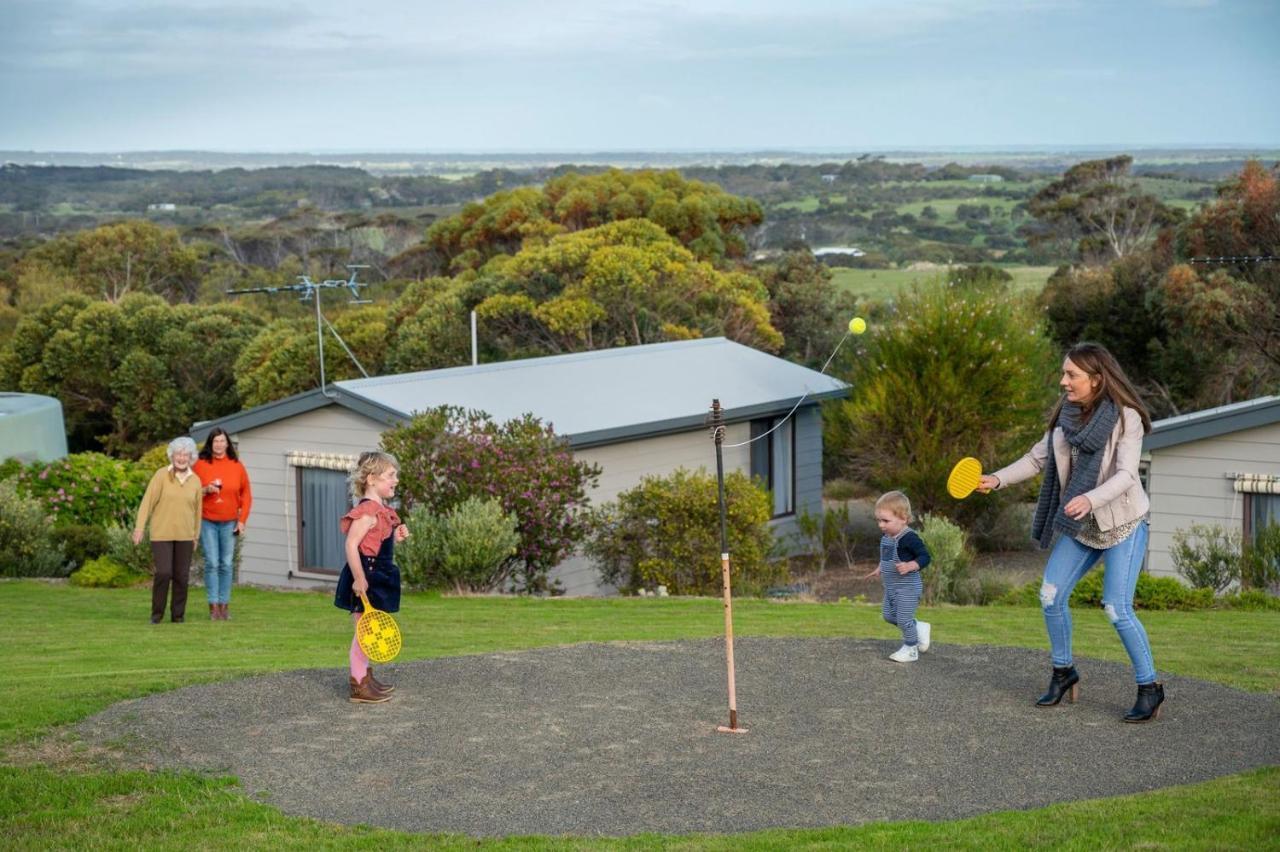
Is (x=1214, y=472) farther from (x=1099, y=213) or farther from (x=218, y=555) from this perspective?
(x=1099, y=213)

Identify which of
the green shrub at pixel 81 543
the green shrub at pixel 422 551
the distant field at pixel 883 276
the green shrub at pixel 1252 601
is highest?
the distant field at pixel 883 276

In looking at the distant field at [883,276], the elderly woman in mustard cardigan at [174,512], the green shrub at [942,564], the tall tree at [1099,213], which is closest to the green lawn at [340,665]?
the elderly woman in mustard cardigan at [174,512]

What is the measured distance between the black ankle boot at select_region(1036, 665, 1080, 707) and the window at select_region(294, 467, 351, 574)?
511 inches

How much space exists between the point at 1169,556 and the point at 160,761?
13789mm

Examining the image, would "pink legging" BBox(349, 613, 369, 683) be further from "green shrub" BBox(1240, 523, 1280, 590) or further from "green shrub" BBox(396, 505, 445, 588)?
"green shrub" BBox(1240, 523, 1280, 590)

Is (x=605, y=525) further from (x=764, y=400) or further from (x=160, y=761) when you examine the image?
(x=160, y=761)

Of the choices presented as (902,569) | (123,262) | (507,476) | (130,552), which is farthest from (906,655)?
(123,262)

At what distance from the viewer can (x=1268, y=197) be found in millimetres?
37000

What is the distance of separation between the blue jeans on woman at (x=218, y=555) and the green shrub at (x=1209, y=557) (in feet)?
33.8

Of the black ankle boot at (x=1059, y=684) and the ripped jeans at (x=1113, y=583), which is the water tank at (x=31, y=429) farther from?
the ripped jeans at (x=1113, y=583)

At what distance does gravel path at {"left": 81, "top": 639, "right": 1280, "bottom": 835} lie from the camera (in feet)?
23.6

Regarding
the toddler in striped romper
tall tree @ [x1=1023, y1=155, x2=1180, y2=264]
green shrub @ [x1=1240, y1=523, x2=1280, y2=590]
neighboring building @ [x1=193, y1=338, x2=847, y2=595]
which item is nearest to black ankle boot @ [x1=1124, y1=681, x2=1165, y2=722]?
the toddler in striped romper

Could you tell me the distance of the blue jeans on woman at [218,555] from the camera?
13.9 metres

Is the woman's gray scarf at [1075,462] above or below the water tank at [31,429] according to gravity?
above
